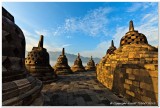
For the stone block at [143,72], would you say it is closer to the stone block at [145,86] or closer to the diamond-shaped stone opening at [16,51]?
the stone block at [145,86]

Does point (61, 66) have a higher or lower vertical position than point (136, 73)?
higher

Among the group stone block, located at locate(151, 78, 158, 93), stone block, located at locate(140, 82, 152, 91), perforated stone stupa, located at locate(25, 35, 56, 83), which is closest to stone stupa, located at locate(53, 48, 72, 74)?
perforated stone stupa, located at locate(25, 35, 56, 83)

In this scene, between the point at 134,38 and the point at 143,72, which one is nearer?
the point at 143,72

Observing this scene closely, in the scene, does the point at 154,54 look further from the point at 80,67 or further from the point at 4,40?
the point at 80,67

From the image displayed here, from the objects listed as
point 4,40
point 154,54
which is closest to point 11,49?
point 4,40

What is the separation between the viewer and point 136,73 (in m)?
6.05

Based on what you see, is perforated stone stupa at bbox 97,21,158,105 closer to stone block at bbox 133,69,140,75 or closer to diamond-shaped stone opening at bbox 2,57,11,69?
stone block at bbox 133,69,140,75

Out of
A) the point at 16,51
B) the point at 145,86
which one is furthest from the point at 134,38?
the point at 16,51

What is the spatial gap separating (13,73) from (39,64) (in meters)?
8.11

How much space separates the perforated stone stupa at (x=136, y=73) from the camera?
16.5 ft

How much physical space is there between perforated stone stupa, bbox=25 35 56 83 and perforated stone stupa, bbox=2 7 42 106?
6.84 metres

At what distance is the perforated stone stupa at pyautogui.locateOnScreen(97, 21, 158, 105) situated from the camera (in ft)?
16.5

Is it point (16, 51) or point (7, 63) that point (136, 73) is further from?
→ point (7, 63)

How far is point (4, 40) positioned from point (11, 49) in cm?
37
